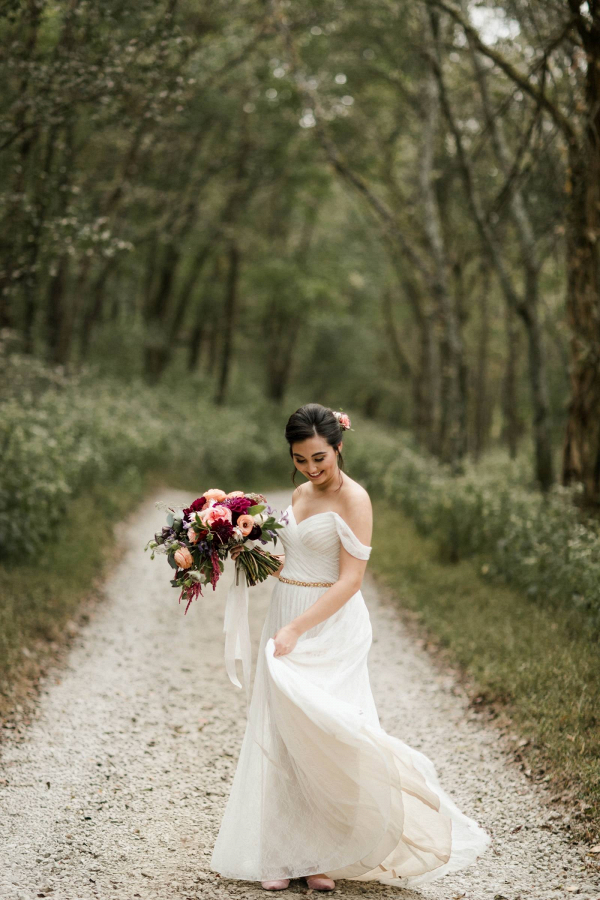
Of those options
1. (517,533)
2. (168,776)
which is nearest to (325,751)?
(168,776)

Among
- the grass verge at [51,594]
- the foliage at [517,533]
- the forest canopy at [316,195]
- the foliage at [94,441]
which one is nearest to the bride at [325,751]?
the grass verge at [51,594]

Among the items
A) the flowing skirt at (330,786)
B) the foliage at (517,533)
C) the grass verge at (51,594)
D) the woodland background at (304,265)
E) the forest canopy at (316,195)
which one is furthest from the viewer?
the forest canopy at (316,195)

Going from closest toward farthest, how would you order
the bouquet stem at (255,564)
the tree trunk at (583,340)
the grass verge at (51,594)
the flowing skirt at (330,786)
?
1. the flowing skirt at (330,786)
2. the bouquet stem at (255,564)
3. the grass verge at (51,594)
4. the tree trunk at (583,340)

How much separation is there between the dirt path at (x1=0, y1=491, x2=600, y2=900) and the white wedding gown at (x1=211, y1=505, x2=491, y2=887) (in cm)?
19

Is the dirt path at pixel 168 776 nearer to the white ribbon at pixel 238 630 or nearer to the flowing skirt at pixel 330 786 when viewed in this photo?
the flowing skirt at pixel 330 786

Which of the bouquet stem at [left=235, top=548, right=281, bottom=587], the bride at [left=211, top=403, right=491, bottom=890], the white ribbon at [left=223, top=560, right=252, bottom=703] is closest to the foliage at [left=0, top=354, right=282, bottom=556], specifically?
the white ribbon at [left=223, top=560, right=252, bottom=703]

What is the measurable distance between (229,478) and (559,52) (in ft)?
46.2

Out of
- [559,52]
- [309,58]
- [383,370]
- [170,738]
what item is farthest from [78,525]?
[383,370]

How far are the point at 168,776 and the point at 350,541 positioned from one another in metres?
2.44

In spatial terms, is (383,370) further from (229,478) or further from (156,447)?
(156,447)

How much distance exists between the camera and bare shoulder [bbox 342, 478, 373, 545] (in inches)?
157

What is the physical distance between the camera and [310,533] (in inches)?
159

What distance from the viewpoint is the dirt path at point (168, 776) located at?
3.97 meters

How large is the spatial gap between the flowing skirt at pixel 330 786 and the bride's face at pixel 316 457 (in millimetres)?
607
